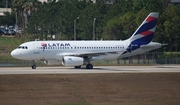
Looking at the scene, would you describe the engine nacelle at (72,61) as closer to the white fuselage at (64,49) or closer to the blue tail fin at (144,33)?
the white fuselage at (64,49)

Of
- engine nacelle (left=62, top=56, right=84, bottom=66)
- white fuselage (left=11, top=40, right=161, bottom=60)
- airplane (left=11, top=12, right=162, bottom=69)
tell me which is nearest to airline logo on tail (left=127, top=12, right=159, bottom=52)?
airplane (left=11, top=12, right=162, bottom=69)

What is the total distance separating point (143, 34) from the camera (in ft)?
215

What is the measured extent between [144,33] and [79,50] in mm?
8171

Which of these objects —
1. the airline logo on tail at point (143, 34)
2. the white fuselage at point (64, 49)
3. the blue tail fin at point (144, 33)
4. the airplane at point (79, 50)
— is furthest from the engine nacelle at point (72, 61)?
the blue tail fin at point (144, 33)

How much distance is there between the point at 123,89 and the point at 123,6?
183 feet

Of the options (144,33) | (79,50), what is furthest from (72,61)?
(144,33)

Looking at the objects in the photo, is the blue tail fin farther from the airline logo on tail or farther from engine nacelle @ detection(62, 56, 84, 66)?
engine nacelle @ detection(62, 56, 84, 66)

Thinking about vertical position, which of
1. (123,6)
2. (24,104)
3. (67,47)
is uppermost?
(123,6)

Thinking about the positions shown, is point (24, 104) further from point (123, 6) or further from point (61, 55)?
point (123, 6)

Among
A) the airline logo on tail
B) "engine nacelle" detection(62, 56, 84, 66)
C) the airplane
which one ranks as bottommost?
"engine nacelle" detection(62, 56, 84, 66)

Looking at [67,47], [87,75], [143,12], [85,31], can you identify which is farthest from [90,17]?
[87,75]

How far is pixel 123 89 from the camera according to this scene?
46.0 metres

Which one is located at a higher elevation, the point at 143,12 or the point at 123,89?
the point at 143,12

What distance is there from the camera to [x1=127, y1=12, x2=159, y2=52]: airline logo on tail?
64.9 meters
